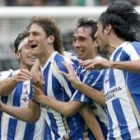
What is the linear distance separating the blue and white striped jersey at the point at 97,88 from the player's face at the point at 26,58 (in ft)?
2.80

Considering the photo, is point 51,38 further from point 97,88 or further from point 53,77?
point 97,88

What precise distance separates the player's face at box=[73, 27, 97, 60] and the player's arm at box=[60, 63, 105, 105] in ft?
2.07

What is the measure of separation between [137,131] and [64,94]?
99cm

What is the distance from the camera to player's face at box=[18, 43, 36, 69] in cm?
923

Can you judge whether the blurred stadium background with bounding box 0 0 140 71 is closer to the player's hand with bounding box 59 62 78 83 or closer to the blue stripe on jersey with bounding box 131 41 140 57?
the player's hand with bounding box 59 62 78 83

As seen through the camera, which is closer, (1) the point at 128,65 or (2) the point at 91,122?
(1) the point at 128,65

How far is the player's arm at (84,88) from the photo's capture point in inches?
322

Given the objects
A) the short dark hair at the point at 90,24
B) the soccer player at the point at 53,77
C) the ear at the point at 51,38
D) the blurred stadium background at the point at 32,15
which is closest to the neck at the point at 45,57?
the soccer player at the point at 53,77

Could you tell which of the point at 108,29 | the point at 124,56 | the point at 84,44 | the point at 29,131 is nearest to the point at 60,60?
the point at 84,44

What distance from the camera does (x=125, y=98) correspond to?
7770 mm

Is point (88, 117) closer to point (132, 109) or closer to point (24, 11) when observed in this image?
point (132, 109)

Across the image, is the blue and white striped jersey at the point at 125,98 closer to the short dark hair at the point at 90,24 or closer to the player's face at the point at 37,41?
the player's face at the point at 37,41

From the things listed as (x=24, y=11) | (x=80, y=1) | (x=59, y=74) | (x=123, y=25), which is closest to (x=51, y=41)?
(x=59, y=74)

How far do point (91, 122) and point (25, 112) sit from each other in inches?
29.8
